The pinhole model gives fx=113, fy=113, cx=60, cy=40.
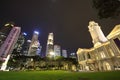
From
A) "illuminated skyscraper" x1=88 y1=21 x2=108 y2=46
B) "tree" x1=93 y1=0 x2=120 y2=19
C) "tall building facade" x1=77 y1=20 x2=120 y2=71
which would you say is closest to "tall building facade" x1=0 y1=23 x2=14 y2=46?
"tall building facade" x1=77 y1=20 x2=120 y2=71

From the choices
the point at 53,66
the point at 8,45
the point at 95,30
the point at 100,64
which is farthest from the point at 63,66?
the point at 8,45

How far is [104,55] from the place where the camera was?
7062 centimetres

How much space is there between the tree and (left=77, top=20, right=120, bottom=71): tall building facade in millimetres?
46553

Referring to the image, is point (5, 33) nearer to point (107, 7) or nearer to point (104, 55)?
point (104, 55)

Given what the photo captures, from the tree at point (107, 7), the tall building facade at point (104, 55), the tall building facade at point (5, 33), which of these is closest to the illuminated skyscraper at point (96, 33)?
the tall building facade at point (104, 55)

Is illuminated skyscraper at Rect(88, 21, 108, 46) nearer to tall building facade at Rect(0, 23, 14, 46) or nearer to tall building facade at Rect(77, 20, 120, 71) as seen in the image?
tall building facade at Rect(77, 20, 120, 71)

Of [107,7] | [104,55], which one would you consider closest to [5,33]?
[104,55]

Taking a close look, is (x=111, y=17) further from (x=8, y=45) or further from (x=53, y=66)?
(x=8, y=45)

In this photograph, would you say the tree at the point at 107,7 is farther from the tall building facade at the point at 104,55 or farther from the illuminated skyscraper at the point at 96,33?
the illuminated skyscraper at the point at 96,33

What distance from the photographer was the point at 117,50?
56.4m

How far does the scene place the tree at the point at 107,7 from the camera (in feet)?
43.3

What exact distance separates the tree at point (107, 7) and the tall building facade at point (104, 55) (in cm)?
4655

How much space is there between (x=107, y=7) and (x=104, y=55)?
62654 millimetres

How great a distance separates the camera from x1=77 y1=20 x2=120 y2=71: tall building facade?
188 ft
